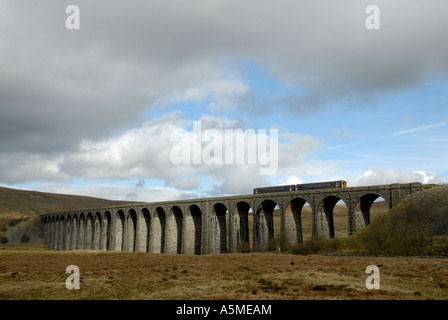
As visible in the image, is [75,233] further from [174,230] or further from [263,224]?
[263,224]

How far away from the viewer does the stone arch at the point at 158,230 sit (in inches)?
2717

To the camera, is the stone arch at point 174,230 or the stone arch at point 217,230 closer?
the stone arch at point 217,230

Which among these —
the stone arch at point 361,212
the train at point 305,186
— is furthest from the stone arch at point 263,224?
the stone arch at point 361,212

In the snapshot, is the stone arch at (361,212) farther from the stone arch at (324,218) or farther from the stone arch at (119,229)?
the stone arch at (119,229)

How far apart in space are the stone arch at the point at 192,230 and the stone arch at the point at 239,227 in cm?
981

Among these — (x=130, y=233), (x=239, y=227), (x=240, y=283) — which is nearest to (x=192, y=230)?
(x=239, y=227)

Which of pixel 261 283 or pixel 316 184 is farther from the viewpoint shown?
pixel 316 184

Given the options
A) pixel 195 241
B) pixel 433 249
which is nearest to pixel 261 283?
pixel 433 249

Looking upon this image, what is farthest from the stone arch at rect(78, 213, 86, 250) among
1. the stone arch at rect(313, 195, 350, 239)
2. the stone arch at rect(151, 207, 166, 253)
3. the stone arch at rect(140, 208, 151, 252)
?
the stone arch at rect(313, 195, 350, 239)

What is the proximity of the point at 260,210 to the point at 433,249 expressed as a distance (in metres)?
24.4
